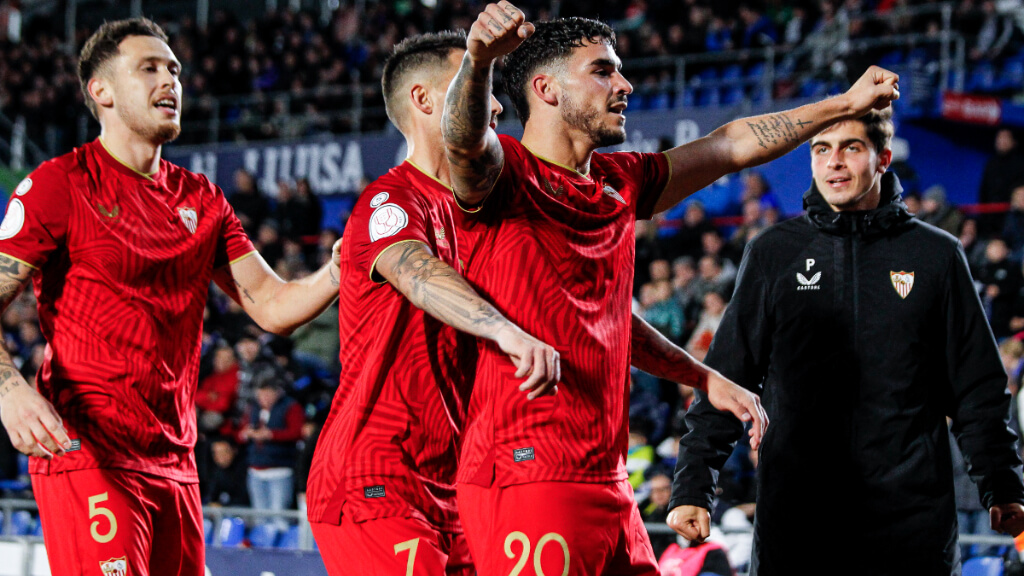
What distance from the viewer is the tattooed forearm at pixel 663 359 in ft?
12.8

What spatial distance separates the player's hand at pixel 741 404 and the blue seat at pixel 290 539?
6.45 meters

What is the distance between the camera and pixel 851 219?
4160 mm

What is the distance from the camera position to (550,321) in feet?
10.9

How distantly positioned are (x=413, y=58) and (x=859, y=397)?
6.67 ft

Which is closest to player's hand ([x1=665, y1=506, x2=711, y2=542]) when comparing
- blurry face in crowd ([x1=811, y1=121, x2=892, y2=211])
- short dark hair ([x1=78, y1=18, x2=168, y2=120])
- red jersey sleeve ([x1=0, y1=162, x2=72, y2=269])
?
blurry face in crowd ([x1=811, y1=121, x2=892, y2=211])

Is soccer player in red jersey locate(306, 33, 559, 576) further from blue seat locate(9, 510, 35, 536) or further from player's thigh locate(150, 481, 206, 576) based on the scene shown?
blue seat locate(9, 510, 35, 536)

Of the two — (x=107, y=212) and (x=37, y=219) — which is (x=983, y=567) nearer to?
(x=107, y=212)

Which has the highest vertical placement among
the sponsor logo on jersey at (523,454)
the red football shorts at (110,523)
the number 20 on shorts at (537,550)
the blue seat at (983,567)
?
the sponsor logo on jersey at (523,454)

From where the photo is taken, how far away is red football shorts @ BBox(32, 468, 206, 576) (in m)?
3.95

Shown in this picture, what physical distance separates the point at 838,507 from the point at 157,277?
100 inches

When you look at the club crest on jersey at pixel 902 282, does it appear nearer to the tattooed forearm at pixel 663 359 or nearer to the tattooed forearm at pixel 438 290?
the tattooed forearm at pixel 663 359

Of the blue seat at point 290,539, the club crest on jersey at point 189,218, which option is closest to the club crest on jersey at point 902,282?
the club crest on jersey at point 189,218

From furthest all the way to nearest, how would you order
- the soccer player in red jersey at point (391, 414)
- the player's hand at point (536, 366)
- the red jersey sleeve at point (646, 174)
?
the red jersey sleeve at point (646, 174)
the soccer player in red jersey at point (391, 414)
the player's hand at point (536, 366)

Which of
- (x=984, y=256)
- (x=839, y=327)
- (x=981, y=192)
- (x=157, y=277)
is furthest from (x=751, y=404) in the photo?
(x=981, y=192)
